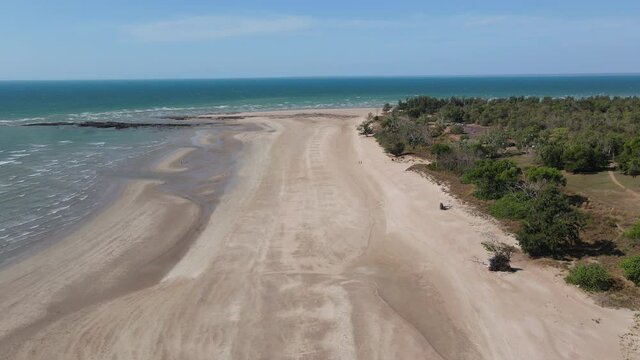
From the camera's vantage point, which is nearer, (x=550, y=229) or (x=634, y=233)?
(x=550, y=229)

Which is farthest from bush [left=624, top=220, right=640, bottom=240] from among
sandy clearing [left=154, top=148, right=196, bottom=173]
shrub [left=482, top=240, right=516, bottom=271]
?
sandy clearing [left=154, top=148, right=196, bottom=173]

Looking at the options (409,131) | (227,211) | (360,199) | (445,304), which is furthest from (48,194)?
(409,131)

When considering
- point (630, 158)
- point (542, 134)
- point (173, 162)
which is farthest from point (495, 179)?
point (173, 162)

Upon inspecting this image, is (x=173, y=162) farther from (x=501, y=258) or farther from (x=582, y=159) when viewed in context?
(x=501, y=258)

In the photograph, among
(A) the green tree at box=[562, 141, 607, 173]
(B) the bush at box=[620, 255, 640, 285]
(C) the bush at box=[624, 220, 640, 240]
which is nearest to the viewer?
(B) the bush at box=[620, 255, 640, 285]

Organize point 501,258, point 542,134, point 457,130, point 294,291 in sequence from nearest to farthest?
point 294,291, point 501,258, point 542,134, point 457,130

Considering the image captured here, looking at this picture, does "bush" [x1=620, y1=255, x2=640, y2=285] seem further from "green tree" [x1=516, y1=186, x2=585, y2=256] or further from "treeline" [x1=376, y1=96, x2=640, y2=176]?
"treeline" [x1=376, y1=96, x2=640, y2=176]
